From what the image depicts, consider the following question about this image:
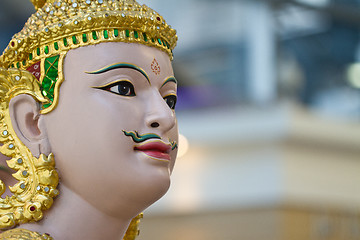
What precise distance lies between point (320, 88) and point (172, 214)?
3.46m

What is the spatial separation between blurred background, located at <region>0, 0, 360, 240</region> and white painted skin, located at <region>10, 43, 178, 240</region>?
244 inches

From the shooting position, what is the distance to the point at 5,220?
5.36 feet

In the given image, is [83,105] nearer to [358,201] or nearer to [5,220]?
[5,220]

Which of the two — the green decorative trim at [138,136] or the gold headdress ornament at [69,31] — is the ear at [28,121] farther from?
the green decorative trim at [138,136]

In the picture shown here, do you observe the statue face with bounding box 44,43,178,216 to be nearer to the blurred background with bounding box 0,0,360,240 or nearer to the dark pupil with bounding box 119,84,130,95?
the dark pupil with bounding box 119,84,130,95

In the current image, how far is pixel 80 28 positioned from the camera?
1678 millimetres

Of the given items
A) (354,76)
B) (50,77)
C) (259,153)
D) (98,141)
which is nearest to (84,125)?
(98,141)

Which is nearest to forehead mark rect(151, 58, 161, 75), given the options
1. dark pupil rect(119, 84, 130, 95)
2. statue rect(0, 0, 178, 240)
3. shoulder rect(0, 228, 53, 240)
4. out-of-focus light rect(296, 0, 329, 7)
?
statue rect(0, 0, 178, 240)

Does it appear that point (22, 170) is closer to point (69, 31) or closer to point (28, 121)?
point (28, 121)

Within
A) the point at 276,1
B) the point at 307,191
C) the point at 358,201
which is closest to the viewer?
the point at 307,191

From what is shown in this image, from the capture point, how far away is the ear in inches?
65.8

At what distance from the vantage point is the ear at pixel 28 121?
1672mm

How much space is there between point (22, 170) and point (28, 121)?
142 mm

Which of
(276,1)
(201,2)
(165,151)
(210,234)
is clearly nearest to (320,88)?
(276,1)
